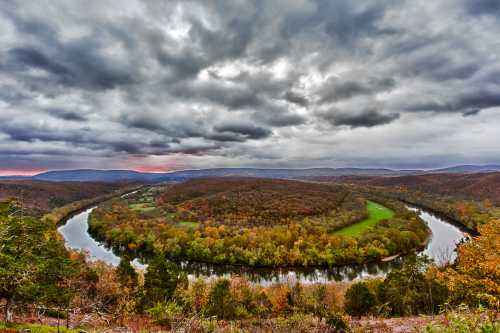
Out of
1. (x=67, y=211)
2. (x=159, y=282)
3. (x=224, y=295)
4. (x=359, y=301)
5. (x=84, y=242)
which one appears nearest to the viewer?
(x=359, y=301)

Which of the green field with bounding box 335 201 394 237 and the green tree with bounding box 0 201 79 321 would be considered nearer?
the green tree with bounding box 0 201 79 321

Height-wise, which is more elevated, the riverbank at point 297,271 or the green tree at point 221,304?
the green tree at point 221,304

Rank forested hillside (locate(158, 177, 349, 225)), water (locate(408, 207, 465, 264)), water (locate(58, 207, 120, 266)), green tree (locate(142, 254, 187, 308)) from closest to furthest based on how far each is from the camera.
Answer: green tree (locate(142, 254, 187, 308)) < water (locate(408, 207, 465, 264)) < water (locate(58, 207, 120, 266)) < forested hillside (locate(158, 177, 349, 225))

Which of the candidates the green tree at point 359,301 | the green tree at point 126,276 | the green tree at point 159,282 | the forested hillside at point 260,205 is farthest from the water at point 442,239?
the green tree at point 126,276

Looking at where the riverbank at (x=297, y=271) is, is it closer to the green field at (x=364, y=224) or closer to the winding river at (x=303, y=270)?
the winding river at (x=303, y=270)

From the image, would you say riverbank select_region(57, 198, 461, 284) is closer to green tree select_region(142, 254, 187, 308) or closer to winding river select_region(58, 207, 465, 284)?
winding river select_region(58, 207, 465, 284)

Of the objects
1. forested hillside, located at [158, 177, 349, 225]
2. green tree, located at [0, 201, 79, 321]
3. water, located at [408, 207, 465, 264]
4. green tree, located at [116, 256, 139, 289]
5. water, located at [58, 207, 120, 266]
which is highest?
green tree, located at [0, 201, 79, 321]

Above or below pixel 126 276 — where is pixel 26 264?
above

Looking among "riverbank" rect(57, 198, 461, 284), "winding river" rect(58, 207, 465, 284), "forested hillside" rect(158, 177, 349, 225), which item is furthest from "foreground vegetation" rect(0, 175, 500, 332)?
"forested hillside" rect(158, 177, 349, 225)

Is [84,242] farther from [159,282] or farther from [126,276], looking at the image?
[159,282]

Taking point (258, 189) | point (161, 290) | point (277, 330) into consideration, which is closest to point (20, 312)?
point (277, 330)

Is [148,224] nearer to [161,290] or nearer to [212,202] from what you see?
[212,202]

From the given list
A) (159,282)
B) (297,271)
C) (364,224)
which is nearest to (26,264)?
(159,282)
